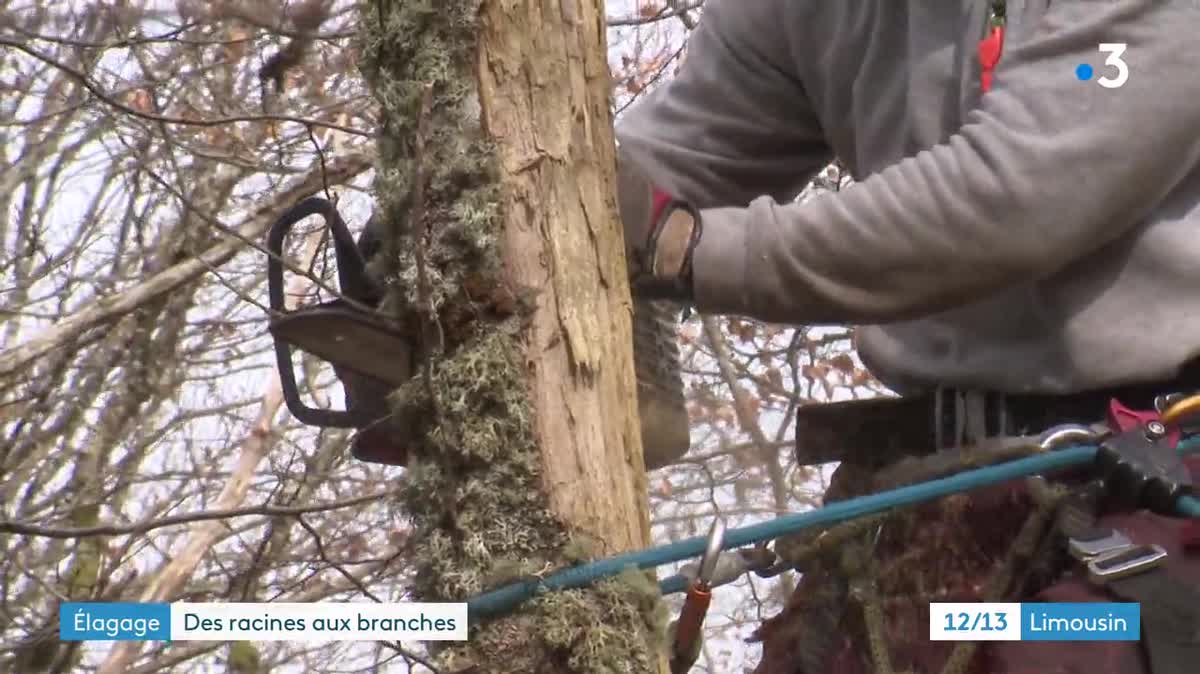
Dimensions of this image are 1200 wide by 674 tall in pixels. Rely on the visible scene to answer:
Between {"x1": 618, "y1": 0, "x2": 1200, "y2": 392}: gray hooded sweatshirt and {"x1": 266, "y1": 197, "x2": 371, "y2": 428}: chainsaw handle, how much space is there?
1.04ft

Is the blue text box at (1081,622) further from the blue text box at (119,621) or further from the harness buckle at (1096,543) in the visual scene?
the blue text box at (119,621)

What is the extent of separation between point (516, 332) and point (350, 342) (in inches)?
7.9

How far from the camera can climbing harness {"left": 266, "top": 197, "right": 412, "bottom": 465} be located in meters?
1.26

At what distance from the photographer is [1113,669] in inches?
50.0

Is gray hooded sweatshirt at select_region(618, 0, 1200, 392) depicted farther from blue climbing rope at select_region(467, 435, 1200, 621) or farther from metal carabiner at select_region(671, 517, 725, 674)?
metal carabiner at select_region(671, 517, 725, 674)

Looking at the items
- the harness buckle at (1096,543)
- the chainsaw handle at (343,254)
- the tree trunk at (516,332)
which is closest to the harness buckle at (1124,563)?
the harness buckle at (1096,543)

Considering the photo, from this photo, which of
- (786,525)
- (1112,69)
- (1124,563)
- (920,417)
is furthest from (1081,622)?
(1112,69)

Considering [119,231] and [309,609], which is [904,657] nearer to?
[309,609]

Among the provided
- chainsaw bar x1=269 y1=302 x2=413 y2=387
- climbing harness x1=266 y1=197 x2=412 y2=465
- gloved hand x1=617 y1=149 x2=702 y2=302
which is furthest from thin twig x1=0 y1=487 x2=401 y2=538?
gloved hand x1=617 y1=149 x2=702 y2=302

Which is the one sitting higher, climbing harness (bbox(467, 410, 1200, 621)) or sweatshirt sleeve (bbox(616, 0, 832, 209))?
sweatshirt sleeve (bbox(616, 0, 832, 209))

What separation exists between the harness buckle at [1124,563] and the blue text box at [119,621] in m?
Answer: 0.83

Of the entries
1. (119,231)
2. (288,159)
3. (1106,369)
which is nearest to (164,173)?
(288,159)

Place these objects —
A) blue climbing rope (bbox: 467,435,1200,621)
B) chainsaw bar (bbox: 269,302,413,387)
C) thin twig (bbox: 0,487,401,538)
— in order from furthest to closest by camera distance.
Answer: thin twig (bbox: 0,487,401,538) → chainsaw bar (bbox: 269,302,413,387) → blue climbing rope (bbox: 467,435,1200,621)

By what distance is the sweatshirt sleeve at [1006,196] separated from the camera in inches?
51.1
